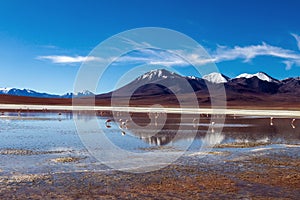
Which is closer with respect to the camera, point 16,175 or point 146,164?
point 16,175

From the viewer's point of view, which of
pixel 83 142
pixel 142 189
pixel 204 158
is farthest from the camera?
pixel 83 142

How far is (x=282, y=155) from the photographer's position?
60.4 feet

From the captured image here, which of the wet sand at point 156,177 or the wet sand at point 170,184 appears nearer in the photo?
the wet sand at point 170,184

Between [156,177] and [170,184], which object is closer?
[170,184]

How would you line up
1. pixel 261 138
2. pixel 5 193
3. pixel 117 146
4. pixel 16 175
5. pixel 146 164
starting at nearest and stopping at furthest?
pixel 5 193, pixel 16 175, pixel 146 164, pixel 117 146, pixel 261 138

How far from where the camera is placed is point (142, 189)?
450 inches

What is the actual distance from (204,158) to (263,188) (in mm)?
5618

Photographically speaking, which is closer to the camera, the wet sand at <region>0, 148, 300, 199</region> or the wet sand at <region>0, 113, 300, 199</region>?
the wet sand at <region>0, 148, 300, 199</region>

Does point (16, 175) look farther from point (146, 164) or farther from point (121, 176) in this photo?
point (146, 164)

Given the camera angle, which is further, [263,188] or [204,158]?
[204,158]

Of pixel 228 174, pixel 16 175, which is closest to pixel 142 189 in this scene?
pixel 228 174

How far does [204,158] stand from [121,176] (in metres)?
5.55

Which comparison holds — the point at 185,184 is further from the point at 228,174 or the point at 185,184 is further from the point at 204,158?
the point at 204,158

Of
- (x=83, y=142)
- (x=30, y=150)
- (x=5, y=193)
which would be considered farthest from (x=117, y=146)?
(x=5, y=193)
